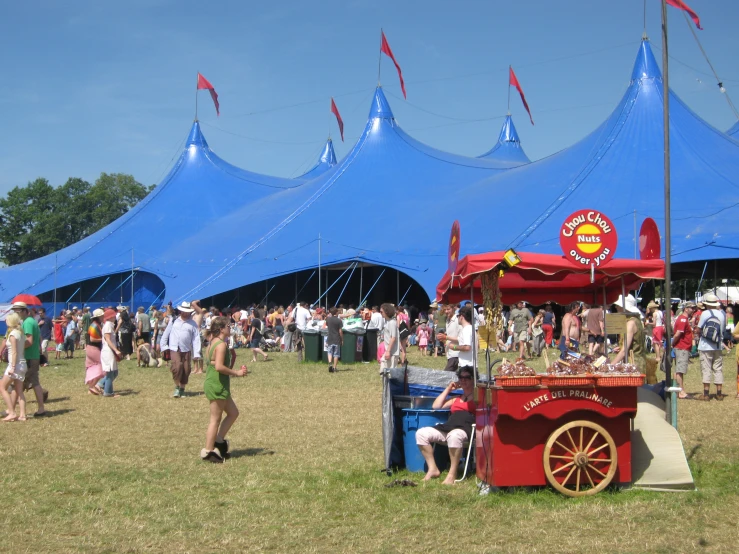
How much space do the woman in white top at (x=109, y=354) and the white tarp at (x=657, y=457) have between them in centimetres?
775

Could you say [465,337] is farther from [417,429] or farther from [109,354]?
[109,354]

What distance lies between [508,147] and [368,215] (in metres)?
15.2

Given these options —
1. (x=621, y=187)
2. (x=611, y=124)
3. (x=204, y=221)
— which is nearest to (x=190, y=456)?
(x=621, y=187)

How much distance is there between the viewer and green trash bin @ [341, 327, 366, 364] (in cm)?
1745

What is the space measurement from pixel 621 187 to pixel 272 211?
12036mm

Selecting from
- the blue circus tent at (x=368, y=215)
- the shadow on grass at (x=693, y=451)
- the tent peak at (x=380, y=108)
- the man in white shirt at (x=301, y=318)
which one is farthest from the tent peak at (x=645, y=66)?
the shadow on grass at (x=693, y=451)

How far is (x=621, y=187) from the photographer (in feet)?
69.7

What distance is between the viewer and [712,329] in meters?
10.8

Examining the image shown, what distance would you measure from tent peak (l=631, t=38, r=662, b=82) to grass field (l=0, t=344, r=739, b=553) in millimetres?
15599

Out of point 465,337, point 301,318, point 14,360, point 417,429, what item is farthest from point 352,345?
point 417,429

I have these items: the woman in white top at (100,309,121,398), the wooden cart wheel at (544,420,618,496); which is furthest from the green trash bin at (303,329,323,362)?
the wooden cart wheel at (544,420,618,496)

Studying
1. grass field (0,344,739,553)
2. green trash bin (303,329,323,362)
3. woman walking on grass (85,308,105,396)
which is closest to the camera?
grass field (0,344,739,553)

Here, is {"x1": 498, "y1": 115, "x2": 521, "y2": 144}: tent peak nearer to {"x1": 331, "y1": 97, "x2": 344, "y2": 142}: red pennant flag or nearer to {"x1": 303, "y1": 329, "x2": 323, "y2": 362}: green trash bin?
{"x1": 331, "y1": 97, "x2": 344, "y2": 142}: red pennant flag

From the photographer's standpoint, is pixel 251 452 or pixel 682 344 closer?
pixel 251 452
